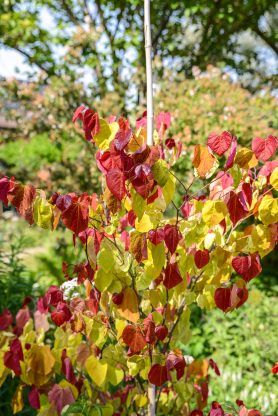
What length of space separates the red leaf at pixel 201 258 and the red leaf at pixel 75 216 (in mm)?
415

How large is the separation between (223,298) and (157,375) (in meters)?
0.36

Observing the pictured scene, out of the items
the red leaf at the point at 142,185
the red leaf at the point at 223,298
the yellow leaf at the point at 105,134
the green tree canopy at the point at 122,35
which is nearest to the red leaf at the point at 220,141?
the red leaf at the point at 142,185

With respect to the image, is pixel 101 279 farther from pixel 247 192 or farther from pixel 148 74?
pixel 148 74

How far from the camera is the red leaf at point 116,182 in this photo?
144 cm

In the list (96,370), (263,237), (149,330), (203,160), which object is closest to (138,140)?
(203,160)

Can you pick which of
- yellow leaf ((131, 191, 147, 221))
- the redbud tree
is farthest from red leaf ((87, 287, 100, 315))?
yellow leaf ((131, 191, 147, 221))

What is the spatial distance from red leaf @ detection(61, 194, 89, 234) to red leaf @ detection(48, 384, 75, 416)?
76 centimetres

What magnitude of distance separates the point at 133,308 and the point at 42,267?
5.60 m

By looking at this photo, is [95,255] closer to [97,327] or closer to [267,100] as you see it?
[97,327]

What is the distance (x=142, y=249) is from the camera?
66.1 inches

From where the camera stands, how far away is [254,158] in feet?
5.43

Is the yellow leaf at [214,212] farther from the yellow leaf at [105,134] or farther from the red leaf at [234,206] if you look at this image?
the yellow leaf at [105,134]

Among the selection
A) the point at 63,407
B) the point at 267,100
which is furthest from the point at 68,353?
the point at 267,100

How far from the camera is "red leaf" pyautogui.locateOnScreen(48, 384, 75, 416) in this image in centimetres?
190
